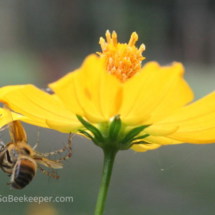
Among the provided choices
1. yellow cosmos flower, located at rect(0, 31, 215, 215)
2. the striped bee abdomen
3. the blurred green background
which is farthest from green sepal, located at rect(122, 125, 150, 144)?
the blurred green background

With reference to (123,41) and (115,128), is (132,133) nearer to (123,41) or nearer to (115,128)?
(115,128)

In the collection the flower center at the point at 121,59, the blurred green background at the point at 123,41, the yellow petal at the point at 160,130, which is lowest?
the yellow petal at the point at 160,130

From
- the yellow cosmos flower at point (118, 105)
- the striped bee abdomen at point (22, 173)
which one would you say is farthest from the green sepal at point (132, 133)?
the striped bee abdomen at point (22, 173)

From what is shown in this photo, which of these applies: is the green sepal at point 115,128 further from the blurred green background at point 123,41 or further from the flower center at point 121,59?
the blurred green background at point 123,41

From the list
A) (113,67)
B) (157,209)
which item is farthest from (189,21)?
(113,67)

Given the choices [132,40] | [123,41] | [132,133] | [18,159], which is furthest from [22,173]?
[123,41]
